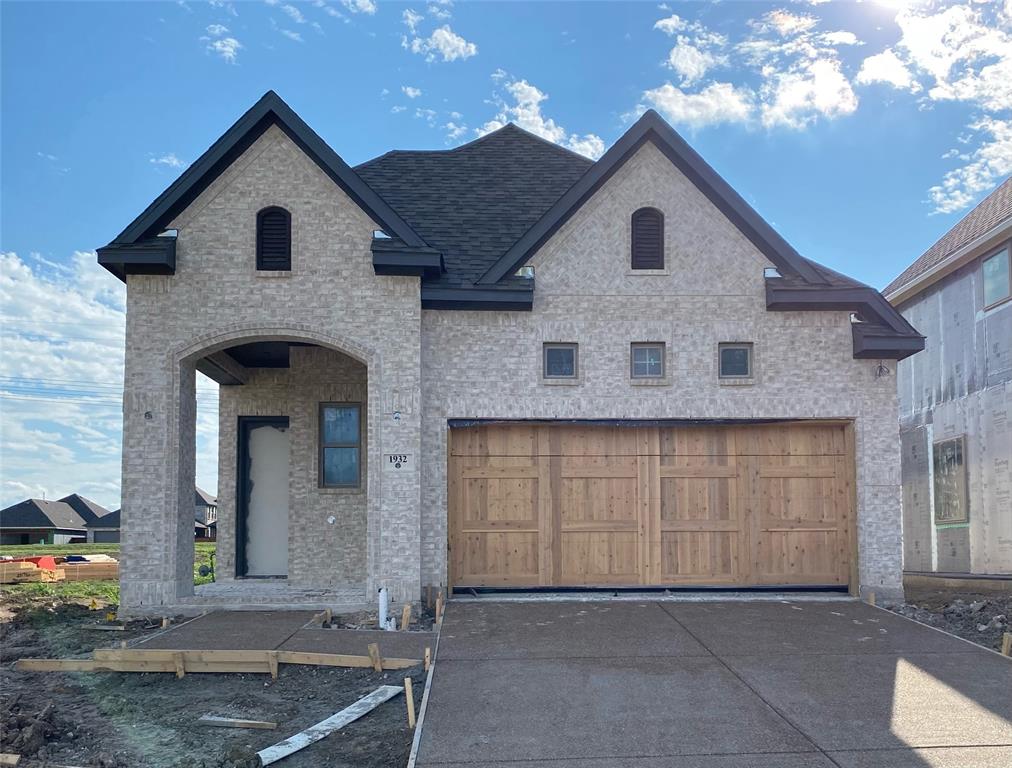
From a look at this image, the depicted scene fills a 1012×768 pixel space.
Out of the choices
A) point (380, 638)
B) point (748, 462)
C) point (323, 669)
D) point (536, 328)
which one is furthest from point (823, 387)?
point (323, 669)

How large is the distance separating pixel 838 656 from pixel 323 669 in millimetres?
5641

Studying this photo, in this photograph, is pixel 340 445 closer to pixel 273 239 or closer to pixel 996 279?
pixel 273 239

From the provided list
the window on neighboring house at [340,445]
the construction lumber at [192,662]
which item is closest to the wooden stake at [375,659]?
the construction lumber at [192,662]

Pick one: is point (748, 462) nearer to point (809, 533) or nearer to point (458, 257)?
point (809, 533)

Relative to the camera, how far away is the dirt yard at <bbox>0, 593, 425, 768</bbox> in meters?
7.34

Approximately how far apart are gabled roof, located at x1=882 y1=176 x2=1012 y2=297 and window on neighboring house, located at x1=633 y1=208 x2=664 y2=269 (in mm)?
6707

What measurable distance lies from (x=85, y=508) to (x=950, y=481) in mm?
55527

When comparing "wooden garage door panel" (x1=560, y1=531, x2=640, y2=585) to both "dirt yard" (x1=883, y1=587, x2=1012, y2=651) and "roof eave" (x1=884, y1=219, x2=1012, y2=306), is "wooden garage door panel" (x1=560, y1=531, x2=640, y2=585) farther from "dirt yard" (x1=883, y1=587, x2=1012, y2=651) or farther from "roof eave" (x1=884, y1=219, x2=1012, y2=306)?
"roof eave" (x1=884, y1=219, x2=1012, y2=306)

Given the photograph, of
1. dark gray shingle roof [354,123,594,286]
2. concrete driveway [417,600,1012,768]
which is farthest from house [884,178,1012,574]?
dark gray shingle roof [354,123,594,286]

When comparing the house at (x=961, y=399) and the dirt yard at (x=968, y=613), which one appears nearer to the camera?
the dirt yard at (x=968, y=613)

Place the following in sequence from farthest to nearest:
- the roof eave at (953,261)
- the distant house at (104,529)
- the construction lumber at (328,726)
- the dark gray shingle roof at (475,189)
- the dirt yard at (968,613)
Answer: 1. the distant house at (104,529)
2. the roof eave at (953,261)
3. the dark gray shingle roof at (475,189)
4. the dirt yard at (968,613)
5. the construction lumber at (328,726)

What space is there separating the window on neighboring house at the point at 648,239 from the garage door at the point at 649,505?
253 centimetres

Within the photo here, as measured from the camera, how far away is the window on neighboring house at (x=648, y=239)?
13656 mm

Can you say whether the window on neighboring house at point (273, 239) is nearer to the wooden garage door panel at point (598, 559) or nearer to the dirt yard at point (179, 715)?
the dirt yard at point (179, 715)
